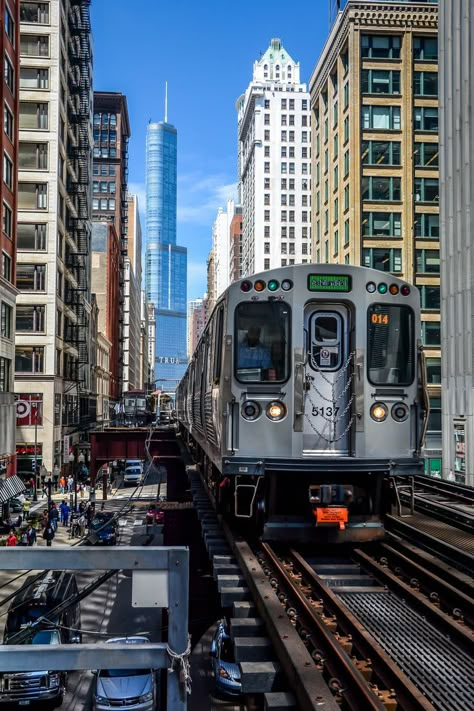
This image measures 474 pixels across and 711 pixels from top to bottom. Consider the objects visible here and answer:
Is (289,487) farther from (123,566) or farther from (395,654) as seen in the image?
(123,566)

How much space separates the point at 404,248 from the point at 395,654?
4446 cm

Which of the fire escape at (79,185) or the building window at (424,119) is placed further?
the fire escape at (79,185)

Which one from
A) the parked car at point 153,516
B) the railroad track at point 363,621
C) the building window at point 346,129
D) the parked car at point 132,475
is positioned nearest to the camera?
the railroad track at point 363,621

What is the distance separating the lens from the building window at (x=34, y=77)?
1858 inches

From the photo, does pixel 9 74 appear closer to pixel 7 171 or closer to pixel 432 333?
pixel 7 171

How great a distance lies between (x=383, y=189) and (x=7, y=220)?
86.7 ft

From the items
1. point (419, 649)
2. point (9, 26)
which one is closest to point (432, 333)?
point (9, 26)

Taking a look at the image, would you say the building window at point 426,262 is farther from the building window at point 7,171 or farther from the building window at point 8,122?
the building window at point 8,122

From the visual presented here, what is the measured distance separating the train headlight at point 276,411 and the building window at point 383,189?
1658 inches

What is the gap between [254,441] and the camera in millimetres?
9539

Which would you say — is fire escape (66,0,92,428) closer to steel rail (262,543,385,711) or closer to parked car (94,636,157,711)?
parked car (94,636,157,711)

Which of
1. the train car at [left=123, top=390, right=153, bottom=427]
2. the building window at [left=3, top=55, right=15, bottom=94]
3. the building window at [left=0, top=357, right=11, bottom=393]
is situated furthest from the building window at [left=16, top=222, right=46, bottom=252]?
the train car at [left=123, top=390, right=153, bottom=427]

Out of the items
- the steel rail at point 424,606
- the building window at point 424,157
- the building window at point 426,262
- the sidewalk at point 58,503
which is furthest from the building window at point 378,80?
the steel rail at point 424,606

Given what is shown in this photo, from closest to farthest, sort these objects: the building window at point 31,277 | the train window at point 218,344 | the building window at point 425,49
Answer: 1. the train window at point 218,344
2. the building window at point 31,277
3. the building window at point 425,49
